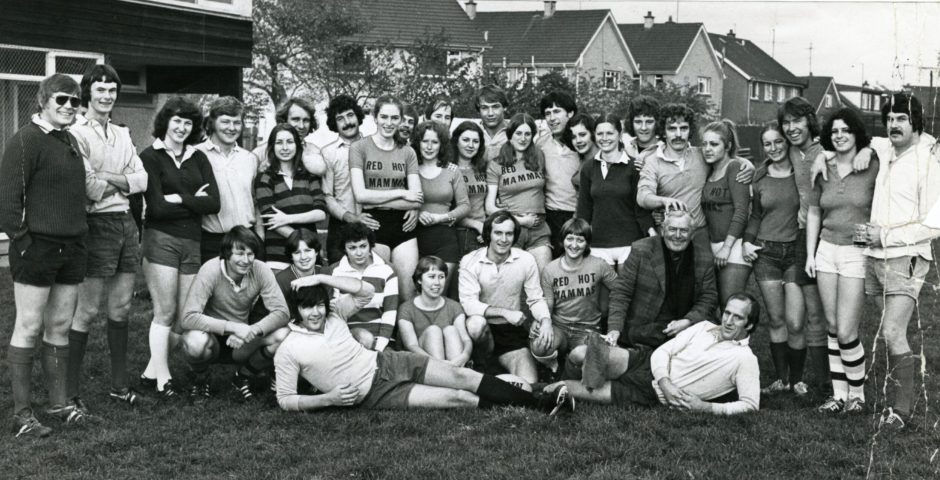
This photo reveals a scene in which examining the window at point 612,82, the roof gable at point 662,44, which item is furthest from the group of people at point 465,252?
the roof gable at point 662,44

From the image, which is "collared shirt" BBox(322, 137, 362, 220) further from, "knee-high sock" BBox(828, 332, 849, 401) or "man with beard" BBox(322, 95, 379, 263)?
"knee-high sock" BBox(828, 332, 849, 401)

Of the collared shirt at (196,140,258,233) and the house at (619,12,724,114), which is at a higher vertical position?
the house at (619,12,724,114)

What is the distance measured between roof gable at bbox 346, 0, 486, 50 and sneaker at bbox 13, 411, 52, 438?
101 ft

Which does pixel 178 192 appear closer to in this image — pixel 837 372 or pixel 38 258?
pixel 38 258

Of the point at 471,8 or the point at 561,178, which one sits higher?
the point at 471,8

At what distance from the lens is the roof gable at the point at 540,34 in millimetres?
47281

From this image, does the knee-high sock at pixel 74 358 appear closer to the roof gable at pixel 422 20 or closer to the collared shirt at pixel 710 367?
the collared shirt at pixel 710 367

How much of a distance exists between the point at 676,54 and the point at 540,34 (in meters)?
9.00

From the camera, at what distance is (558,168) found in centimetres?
745

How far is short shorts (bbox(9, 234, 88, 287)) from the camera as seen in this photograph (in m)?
5.38

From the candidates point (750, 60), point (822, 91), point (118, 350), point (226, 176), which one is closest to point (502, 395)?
point (226, 176)

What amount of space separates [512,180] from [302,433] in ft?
8.70

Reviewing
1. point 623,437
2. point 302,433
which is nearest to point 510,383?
point 623,437

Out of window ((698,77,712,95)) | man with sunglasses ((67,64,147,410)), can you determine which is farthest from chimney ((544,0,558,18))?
man with sunglasses ((67,64,147,410))
